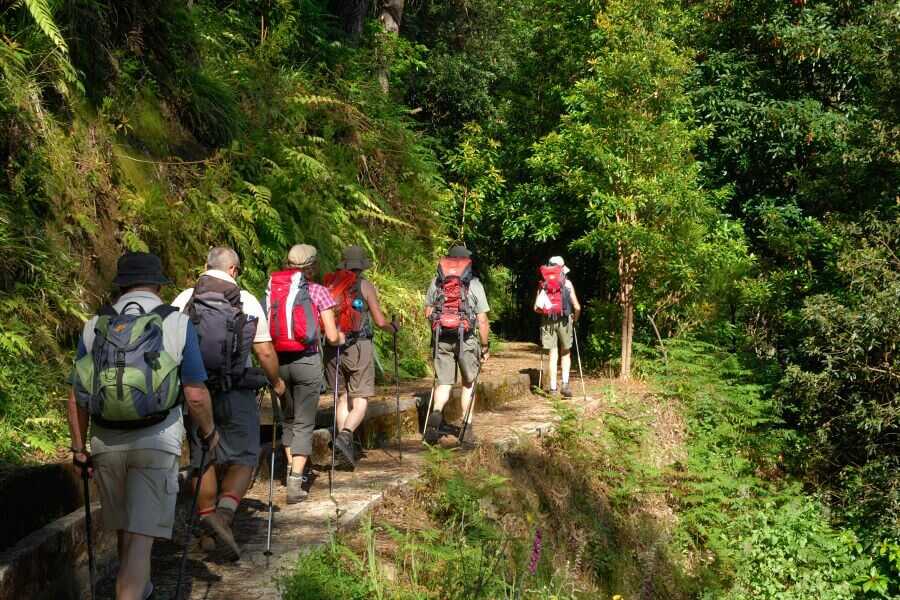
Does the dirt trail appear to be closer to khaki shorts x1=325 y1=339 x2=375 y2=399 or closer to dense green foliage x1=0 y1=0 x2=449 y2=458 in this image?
khaki shorts x1=325 y1=339 x2=375 y2=399

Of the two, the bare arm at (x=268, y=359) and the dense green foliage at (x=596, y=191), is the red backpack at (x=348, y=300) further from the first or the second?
the bare arm at (x=268, y=359)

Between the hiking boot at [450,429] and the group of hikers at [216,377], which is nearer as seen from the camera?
the group of hikers at [216,377]

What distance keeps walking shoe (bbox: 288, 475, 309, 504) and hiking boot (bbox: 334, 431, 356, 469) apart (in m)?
0.81

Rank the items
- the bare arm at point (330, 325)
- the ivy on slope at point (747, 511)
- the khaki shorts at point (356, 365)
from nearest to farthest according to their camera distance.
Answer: the bare arm at point (330, 325)
the khaki shorts at point (356, 365)
the ivy on slope at point (747, 511)

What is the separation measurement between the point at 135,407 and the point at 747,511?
8.67 metres

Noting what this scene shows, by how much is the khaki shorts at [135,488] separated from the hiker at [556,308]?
8.94 metres

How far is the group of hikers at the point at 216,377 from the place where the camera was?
440 cm

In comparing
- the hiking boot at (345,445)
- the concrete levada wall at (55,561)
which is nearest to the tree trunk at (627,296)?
Result: the hiking boot at (345,445)

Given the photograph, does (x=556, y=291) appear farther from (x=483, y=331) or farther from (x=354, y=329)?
(x=354, y=329)

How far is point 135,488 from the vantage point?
446 cm

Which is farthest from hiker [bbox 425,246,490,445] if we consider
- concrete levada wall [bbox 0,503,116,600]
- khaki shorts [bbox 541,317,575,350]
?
concrete levada wall [bbox 0,503,116,600]

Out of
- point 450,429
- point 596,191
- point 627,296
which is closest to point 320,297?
point 450,429

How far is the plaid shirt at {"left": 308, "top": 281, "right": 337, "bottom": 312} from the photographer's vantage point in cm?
715

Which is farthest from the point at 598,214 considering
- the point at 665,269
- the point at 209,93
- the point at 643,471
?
the point at 209,93
